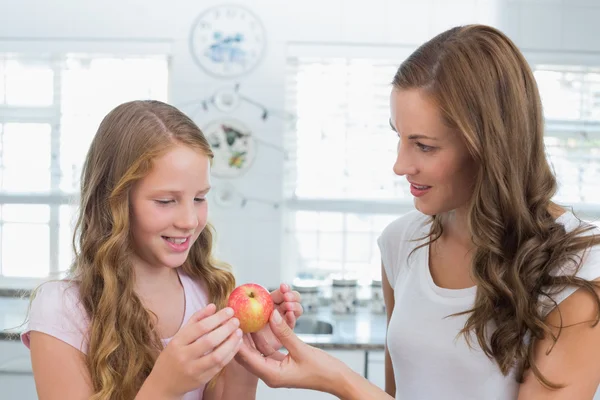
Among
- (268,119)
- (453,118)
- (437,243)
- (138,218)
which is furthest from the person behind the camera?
(268,119)

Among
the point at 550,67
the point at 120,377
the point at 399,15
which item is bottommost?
the point at 120,377

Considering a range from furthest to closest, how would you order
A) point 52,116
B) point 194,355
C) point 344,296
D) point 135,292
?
point 52,116
point 344,296
point 135,292
point 194,355

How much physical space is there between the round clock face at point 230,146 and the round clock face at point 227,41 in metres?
Answer: 0.31

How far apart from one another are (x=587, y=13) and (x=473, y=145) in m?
3.32

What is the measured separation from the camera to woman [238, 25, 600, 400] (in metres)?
1.15

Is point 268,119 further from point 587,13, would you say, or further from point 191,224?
point 191,224

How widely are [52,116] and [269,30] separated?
4.81 feet

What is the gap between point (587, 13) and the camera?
3.96m

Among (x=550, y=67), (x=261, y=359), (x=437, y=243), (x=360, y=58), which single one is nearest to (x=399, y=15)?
(x=360, y=58)

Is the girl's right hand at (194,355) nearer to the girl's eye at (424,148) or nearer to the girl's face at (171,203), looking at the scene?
the girl's face at (171,203)

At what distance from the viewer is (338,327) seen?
10.4ft

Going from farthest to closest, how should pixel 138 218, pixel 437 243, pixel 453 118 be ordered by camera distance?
pixel 437 243
pixel 138 218
pixel 453 118

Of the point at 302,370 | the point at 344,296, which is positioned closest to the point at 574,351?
the point at 302,370

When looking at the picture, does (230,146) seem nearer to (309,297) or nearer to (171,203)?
(309,297)
